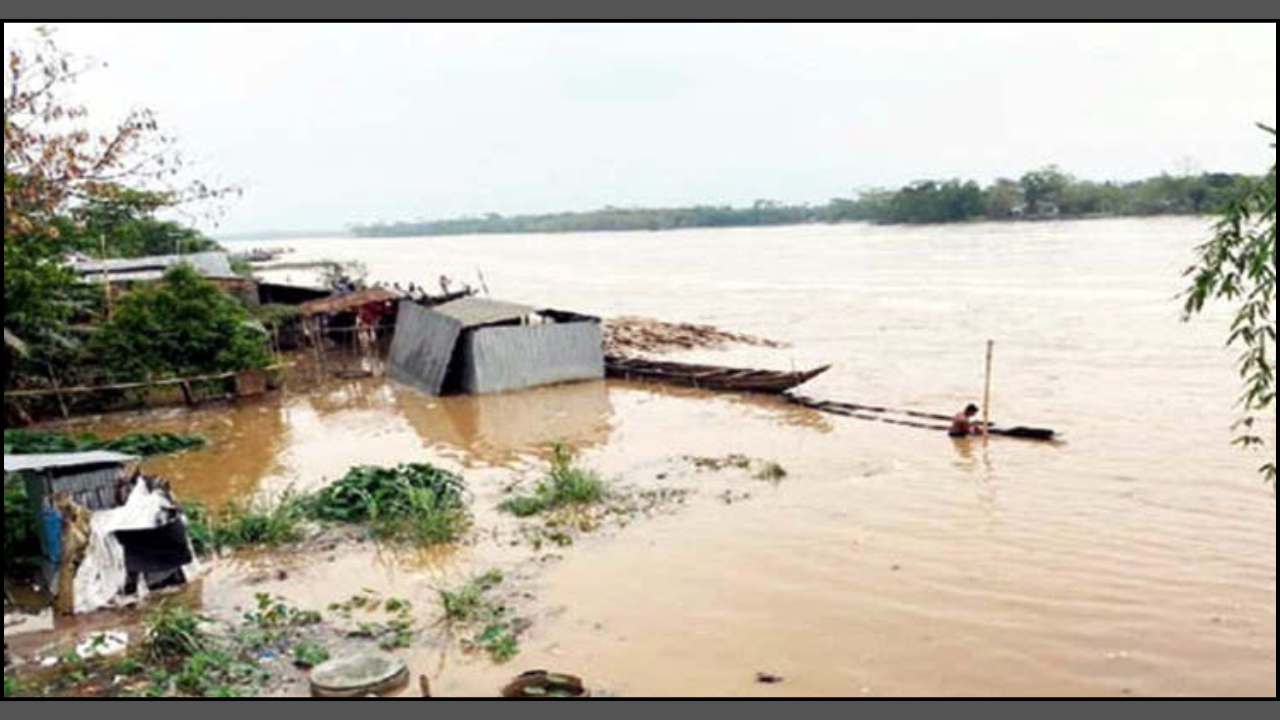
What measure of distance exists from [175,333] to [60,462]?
9.78m

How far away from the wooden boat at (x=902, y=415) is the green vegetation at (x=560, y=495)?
5617mm

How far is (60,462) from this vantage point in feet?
26.6

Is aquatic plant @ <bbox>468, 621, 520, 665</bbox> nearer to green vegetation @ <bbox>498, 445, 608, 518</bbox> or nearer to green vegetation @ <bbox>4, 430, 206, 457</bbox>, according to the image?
green vegetation @ <bbox>498, 445, 608, 518</bbox>

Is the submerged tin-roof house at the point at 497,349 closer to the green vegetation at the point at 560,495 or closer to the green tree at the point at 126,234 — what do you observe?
the green tree at the point at 126,234

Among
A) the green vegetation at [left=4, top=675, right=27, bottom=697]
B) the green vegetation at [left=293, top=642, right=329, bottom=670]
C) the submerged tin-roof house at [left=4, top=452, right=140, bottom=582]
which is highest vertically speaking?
the submerged tin-roof house at [left=4, top=452, right=140, bottom=582]

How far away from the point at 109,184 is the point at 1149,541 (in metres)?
11.0

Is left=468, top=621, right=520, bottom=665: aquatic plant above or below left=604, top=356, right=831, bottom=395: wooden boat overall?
below

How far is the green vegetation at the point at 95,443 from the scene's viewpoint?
40.1 feet

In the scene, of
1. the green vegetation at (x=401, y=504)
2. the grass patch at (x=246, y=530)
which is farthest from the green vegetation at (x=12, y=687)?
the green vegetation at (x=401, y=504)

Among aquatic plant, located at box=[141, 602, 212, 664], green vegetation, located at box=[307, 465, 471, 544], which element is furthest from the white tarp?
green vegetation, located at box=[307, 465, 471, 544]

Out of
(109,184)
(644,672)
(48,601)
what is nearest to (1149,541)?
(644,672)

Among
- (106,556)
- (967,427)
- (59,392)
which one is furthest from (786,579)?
(59,392)

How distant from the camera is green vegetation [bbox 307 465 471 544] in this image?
10027mm

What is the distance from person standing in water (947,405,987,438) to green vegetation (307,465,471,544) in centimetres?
646
